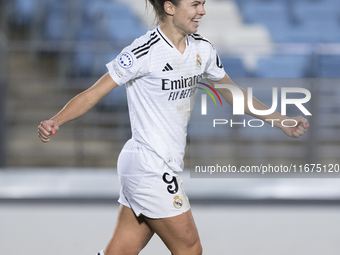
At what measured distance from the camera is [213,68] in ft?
4.56

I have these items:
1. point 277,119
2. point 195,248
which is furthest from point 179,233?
→ point 277,119

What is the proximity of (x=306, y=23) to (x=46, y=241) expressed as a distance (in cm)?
525

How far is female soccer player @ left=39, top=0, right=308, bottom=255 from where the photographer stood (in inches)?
48.7

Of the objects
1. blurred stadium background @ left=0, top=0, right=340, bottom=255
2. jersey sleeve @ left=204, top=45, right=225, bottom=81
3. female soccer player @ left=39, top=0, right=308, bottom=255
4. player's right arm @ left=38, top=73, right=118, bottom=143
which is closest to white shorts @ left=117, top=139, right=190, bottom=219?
female soccer player @ left=39, top=0, right=308, bottom=255

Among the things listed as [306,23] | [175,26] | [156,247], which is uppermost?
[306,23]

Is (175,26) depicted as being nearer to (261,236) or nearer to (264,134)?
(261,236)

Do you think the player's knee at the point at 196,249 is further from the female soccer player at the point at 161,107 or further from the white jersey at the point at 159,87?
A: the white jersey at the point at 159,87

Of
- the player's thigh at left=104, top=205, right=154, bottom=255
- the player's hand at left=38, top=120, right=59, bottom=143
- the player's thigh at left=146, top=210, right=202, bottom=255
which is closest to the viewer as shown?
the player's hand at left=38, top=120, right=59, bottom=143

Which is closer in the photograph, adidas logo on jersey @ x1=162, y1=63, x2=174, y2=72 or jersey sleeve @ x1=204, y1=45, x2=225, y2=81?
adidas logo on jersey @ x1=162, y1=63, x2=174, y2=72

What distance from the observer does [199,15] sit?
1.26 metres

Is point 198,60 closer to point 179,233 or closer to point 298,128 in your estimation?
point 298,128

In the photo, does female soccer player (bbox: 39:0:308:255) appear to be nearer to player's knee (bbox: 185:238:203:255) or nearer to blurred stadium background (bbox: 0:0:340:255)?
player's knee (bbox: 185:238:203:255)

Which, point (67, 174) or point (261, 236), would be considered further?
point (67, 174)

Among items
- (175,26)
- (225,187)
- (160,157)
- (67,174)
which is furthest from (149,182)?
(67,174)
